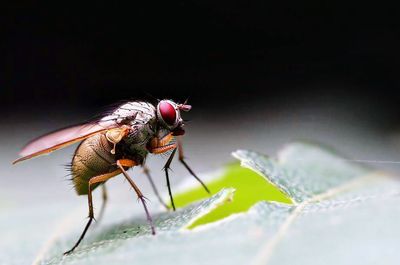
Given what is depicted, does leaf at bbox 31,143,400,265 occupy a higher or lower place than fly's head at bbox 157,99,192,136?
lower

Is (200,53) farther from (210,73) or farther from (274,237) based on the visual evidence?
(274,237)

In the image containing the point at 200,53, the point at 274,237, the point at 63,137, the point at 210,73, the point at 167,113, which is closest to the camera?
the point at 274,237

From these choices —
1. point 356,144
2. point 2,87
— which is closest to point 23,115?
point 2,87

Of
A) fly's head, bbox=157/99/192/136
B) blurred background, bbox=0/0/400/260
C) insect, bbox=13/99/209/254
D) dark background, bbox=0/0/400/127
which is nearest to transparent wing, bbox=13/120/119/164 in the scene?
insect, bbox=13/99/209/254

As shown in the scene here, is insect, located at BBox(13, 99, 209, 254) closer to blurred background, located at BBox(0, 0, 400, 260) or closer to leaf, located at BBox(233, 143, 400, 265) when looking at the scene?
leaf, located at BBox(233, 143, 400, 265)

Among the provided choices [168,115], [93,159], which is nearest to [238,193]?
[168,115]

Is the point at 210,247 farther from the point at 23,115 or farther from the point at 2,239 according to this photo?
the point at 23,115

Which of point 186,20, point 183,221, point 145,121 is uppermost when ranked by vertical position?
point 186,20
